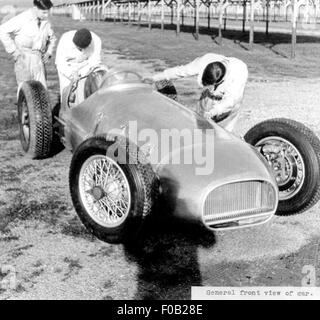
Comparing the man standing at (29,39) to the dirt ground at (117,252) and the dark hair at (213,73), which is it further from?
the dark hair at (213,73)

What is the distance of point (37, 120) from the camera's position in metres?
5.84

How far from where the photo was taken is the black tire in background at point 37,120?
5.85 metres

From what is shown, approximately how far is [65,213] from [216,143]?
1.60 metres

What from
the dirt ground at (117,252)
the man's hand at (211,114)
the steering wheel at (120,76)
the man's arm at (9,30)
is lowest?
the dirt ground at (117,252)

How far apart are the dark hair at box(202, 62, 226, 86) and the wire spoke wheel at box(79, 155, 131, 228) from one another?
1555 mm

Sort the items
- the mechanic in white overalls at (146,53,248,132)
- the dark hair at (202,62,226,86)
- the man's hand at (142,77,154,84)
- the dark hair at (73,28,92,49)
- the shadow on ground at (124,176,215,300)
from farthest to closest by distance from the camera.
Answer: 1. the dark hair at (73,28,92,49)
2. the mechanic in white overalls at (146,53,248,132)
3. the man's hand at (142,77,154,84)
4. the dark hair at (202,62,226,86)
5. the shadow on ground at (124,176,215,300)

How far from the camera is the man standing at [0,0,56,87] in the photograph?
704cm

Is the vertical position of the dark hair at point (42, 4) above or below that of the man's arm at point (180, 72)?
above

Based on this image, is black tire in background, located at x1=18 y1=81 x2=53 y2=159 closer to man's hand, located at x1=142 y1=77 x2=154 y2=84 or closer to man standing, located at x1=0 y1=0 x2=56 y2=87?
man standing, located at x1=0 y1=0 x2=56 y2=87

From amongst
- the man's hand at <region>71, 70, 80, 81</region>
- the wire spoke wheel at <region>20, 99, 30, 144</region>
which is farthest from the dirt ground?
the man's hand at <region>71, 70, 80, 81</region>

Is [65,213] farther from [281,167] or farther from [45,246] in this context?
[281,167]

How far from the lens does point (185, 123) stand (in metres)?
4.63

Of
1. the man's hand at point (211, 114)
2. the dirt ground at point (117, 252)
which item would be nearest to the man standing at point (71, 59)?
the dirt ground at point (117, 252)

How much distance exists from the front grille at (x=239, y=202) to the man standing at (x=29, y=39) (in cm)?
415
